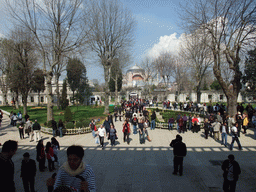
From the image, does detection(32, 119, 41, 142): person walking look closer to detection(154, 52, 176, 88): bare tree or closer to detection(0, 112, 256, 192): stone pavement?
detection(0, 112, 256, 192): stone pavement

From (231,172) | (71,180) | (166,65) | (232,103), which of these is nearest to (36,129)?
(71,180)

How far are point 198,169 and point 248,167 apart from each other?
1965mm

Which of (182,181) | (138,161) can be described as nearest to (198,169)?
(182,181)

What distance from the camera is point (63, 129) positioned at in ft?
41.1

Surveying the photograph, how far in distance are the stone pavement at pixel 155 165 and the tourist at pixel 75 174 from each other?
3.50 metres

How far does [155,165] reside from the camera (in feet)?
23.0

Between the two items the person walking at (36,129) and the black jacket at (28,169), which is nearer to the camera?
the black jacket at (28,169)

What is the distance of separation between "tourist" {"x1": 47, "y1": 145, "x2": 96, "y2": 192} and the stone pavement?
3502mm

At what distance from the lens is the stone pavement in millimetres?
5418

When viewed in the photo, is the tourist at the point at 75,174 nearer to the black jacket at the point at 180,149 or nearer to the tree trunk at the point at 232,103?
the black jacket at the point at 180,149

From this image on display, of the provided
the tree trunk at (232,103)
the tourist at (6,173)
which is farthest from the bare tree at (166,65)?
the tourist at (6,173)

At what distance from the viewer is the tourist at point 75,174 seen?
6.76ft

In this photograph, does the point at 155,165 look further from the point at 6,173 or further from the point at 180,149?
the point at 6,173

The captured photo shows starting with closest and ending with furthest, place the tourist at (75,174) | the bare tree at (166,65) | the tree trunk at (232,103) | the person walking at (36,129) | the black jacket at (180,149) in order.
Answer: the tourist at (75,174) → the black jacket at (180,149) → the person walking at (36,129) → the tree trunk at (232,103) → the bare tree at (166,65)
